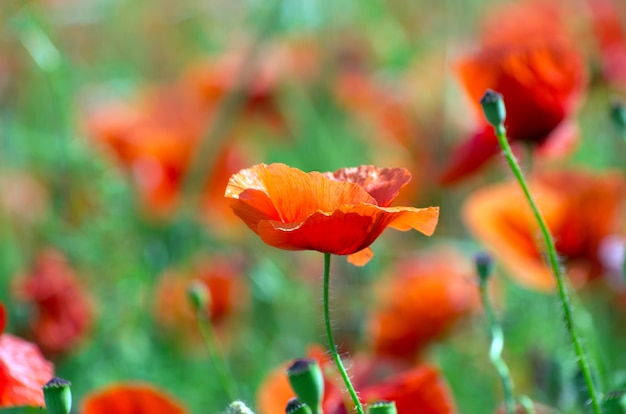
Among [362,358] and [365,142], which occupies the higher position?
[365,142]

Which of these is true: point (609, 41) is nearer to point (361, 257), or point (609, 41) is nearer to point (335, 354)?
point (361, 257)

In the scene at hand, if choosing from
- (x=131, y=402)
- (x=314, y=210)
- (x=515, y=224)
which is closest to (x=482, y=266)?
(x=314, y=210)

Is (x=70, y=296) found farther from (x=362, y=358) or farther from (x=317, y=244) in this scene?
(x=317, y=244)

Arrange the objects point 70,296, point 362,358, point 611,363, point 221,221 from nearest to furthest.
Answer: point 362,358, point 70,296, point 611,363, point 221,221

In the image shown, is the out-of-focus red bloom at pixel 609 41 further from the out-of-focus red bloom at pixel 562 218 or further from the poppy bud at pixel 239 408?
the poppy bud at pixel 239 408

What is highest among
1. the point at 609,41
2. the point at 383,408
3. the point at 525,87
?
the point at 609,41

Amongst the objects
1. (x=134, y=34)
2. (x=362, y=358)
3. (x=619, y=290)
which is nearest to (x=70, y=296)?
(x=362, y=358)
